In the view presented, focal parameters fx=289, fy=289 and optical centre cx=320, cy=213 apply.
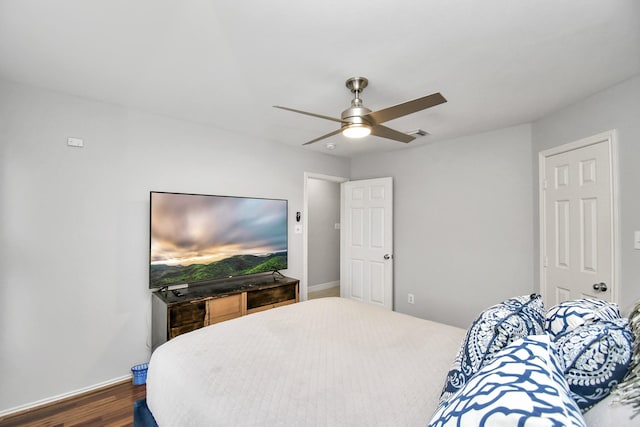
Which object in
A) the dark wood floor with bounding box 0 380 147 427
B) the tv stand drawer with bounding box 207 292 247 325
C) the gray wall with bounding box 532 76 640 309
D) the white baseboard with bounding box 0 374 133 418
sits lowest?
the dark wood floor with bounding box 0 380 147 427

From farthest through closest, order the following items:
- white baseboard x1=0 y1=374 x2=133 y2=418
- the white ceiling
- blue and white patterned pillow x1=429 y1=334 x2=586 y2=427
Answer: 1. white baseboard x1=0 y1=374 x2=133 y2=418
2. the white ceiling
3. blue and white patterned pillow x1=429 y1=334 x2=586 y2=427

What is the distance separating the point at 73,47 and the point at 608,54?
3.35 meters

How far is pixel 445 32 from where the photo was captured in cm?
162

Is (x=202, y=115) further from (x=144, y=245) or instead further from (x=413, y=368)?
(x=413, y=368)

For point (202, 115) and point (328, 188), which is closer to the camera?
point (202, 115)

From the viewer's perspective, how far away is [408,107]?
1812 millimetres

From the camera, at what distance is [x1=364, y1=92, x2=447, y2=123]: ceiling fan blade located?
1668 millimetres

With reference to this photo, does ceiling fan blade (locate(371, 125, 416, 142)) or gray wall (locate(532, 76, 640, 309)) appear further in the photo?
ceiling fan blade (locate(371, 125, 416, 142))

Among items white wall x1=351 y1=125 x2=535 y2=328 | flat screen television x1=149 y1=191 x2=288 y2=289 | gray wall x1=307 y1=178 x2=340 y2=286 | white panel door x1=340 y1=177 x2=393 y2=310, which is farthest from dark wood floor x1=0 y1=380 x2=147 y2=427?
gray wall x1=307 y1=178 x2=340 y2=286

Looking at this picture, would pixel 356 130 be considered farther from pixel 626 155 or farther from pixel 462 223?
pixel 462 223

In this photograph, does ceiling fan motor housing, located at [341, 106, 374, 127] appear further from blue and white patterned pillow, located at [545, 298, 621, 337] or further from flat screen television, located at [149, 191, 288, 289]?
flat screen television, located at [149, 191, 288, 289]

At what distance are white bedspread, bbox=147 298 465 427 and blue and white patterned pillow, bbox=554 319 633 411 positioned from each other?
18.5 inches

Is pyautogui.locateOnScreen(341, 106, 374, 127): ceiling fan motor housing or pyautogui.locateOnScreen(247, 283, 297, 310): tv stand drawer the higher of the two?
pyautogui.locateOnScreen(341, 106, 374, 127): ceiling fan motor housing

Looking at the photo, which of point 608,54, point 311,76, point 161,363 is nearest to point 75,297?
point 161,363
